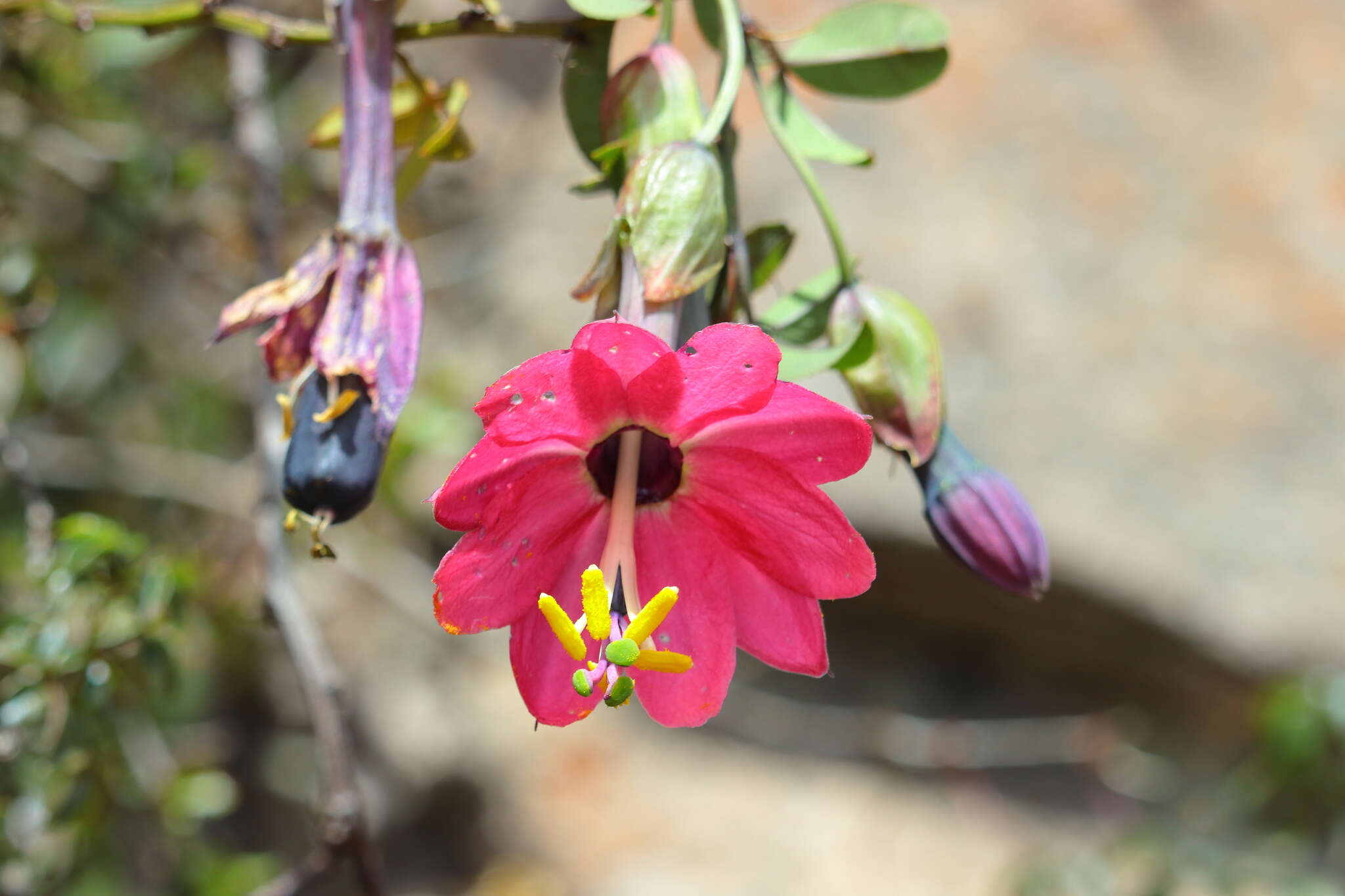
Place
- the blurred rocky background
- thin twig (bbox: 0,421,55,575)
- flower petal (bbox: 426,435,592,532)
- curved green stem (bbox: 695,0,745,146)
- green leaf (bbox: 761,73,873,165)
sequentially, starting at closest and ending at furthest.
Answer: flower petal (bbox: 426,435,592,532)
curved green stem (bbox: 695,0,745,146)
green leaf (bbox: 761,73,873,165)
thin twig (bbox: 0,421,55,575)
the blurred rocky background

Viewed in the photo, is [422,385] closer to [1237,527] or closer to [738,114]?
[738,114]

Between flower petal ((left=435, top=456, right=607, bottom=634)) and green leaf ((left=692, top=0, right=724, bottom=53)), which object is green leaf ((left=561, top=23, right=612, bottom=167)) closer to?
green leaf ((left=692, top=0, right=724, bottom=53))

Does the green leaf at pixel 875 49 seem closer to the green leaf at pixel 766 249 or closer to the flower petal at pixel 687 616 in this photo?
the green leaf at pixel 766 249

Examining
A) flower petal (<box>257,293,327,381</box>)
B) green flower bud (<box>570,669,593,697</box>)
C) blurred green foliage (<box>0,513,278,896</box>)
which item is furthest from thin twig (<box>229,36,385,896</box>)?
green flower bud (<box>570,669,593,697</box>)

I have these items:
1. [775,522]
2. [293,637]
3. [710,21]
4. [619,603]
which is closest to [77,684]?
[293,637]

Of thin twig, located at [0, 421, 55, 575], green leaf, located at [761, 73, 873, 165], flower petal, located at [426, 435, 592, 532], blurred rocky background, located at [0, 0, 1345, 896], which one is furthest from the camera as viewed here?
blurred rocky background, located at [0, 0, 1345, 896]

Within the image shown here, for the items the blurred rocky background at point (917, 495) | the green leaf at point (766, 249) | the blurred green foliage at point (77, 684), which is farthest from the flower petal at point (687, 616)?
the blurred rocky background at point (917, 495)

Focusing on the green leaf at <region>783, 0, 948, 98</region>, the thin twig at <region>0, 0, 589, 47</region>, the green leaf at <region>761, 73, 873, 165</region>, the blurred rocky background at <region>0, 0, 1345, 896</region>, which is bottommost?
the blurred rocky background at <region>0, 0, 1345, 896</region>

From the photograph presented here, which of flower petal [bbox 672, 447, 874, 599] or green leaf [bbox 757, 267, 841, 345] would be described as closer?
flower petal [bbox 672, 447, 874, 599]

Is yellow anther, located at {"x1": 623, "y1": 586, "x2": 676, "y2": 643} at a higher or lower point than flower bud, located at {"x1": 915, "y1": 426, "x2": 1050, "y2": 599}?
higher

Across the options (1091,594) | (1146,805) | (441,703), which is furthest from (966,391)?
(441,703)
